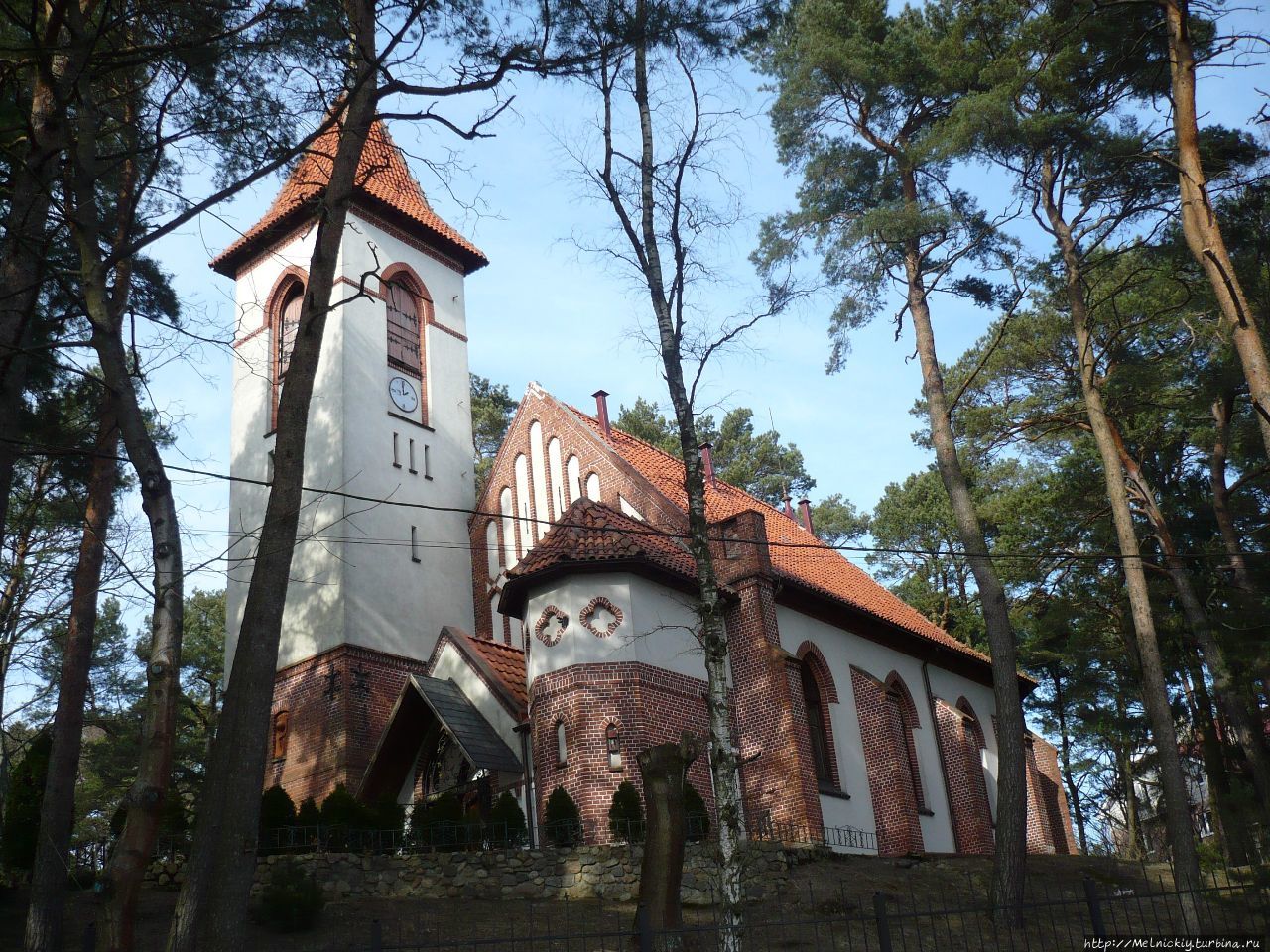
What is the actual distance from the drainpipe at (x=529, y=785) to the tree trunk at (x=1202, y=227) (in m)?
10.9

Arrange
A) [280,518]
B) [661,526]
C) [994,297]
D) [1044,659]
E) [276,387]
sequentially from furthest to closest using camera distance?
[1044,659], [276,387], [661,526], [994,297], [280,518]

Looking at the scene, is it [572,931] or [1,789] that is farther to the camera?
[1,789]

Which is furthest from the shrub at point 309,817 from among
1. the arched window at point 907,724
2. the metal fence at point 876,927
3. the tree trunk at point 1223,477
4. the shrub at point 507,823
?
the tree trunk at point 1223,477

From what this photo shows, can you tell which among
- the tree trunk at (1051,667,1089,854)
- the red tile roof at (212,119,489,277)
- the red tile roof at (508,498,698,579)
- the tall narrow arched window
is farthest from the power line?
the tree trunk at (1051,667,1089,854)

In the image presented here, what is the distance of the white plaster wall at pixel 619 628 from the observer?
1795 cm

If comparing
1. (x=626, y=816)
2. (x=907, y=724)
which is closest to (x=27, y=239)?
(x=626, y=816)

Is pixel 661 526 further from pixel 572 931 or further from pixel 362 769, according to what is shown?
pixel 572 931

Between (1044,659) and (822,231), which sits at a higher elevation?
(822,231)

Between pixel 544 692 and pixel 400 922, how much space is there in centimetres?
509

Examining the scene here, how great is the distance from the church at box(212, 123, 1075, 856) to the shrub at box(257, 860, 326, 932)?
14.1ft

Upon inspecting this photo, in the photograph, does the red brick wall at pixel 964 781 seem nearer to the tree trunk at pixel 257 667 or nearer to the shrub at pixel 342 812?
the shrub at pixel 342 812

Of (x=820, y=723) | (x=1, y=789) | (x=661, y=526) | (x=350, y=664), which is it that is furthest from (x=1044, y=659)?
(x=1, y=789)

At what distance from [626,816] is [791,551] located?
978 cm

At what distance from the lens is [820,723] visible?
2100cm
